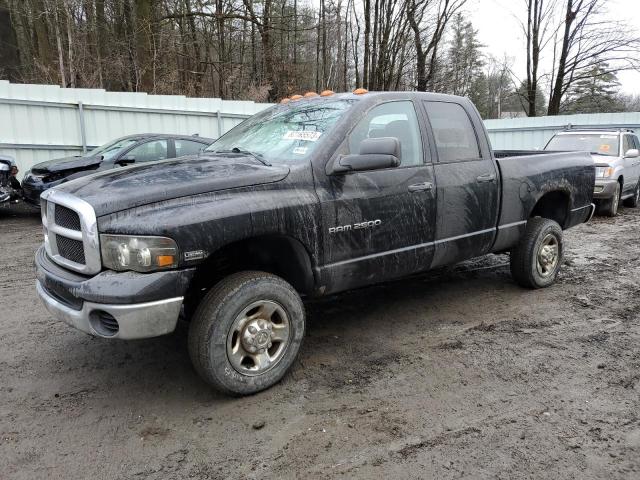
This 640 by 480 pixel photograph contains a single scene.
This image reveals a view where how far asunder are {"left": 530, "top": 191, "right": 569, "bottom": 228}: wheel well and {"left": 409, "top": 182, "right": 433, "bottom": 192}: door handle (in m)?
2.09

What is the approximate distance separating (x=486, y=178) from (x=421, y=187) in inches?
36.6

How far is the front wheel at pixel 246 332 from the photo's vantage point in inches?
119

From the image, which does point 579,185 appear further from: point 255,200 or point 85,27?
point 85,27

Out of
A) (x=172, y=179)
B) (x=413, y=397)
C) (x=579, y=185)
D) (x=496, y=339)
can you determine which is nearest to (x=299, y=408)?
(x=413, y=397)

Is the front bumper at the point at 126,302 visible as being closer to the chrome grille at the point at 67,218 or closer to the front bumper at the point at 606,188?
the chrome grille at the point at 67,218

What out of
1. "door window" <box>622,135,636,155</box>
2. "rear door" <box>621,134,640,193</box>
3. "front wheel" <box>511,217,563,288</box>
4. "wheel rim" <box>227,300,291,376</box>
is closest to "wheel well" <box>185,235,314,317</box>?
"wheel rim" <box>227,300,291,376</box>

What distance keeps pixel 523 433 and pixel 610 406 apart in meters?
0.72

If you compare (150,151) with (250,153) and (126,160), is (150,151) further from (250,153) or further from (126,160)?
(250,153)

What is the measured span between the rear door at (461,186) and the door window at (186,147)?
20.8ft

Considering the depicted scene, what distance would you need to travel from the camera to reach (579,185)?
224 inches

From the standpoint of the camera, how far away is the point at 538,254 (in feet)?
17.6

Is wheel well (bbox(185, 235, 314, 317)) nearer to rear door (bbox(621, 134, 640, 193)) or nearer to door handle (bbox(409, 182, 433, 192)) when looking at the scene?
door handle (bbox(409, 182, 433, 192))

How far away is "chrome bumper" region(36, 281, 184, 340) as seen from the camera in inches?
109

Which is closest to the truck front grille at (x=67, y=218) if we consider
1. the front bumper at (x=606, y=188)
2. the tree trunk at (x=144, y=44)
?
the front bumper at (x=606, y=188)
